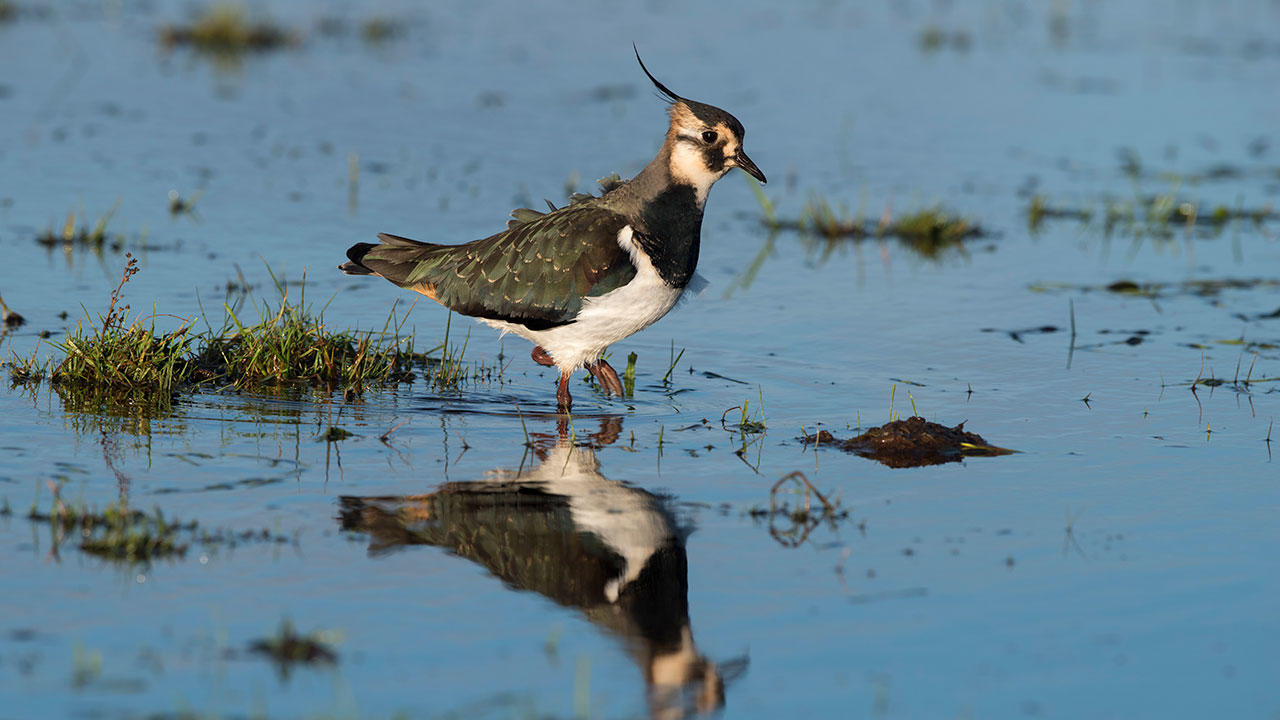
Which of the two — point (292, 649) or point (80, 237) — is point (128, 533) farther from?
point (80, 237)

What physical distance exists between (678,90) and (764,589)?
446 inches

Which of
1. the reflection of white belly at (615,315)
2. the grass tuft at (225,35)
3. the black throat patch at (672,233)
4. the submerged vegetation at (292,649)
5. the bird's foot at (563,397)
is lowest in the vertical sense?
the submerged vegetation at (292,649)

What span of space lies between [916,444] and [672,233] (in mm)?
1626

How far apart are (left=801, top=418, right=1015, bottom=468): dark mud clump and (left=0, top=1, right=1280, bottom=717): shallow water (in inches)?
5.2

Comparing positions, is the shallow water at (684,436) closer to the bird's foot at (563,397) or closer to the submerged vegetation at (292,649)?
the submerged vegetation at (292,649)

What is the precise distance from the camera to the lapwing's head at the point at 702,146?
787 cm

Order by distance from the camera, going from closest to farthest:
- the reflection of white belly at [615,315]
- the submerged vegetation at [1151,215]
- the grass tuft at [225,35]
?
1. the reflection of white belly at [615,315]
2. the submerged vegetation at [1151,215]
3. the grass tuft at [225,35]

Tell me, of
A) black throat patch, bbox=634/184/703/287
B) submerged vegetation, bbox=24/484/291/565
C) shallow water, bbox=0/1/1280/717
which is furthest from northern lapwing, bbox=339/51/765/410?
submerged vegetation, bbox=24/484/291/565

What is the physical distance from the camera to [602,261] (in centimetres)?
756

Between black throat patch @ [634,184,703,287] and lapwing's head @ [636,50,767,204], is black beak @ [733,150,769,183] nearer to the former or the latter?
lapwing's head @ [636,50,767,204]

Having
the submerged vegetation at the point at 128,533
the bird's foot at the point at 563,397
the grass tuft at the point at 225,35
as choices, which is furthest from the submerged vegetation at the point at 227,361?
the grass tuft at the point at 225,35

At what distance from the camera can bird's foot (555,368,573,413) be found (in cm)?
789

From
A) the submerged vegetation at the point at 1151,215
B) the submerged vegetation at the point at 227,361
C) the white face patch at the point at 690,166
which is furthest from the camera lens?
the submerged vegetation at the point at 1151,215

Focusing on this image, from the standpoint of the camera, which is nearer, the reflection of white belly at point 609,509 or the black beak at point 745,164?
the reflection of white belly at point 609,509
